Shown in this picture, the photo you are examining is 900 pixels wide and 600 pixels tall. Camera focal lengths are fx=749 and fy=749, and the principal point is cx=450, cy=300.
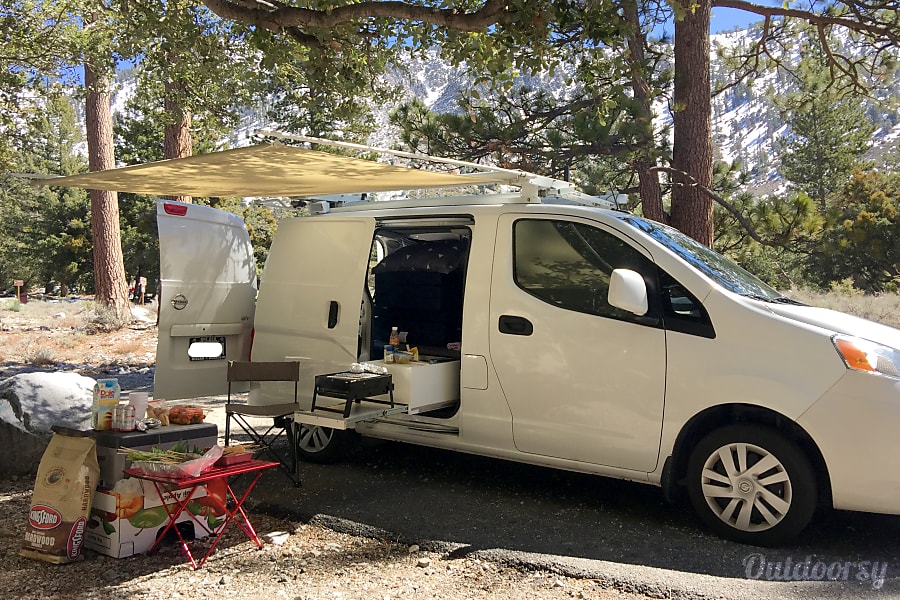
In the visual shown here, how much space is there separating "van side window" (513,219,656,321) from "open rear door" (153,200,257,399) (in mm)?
2677

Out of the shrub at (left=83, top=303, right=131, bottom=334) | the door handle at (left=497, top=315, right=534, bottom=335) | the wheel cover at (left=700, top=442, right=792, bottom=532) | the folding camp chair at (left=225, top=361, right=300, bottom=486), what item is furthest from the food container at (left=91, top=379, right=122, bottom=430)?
the shrub at (left=83, top=303, right=131, bottom=334)

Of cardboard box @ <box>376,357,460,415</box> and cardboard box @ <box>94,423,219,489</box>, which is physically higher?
cardboard box @ <box>376,357,460,415</box>

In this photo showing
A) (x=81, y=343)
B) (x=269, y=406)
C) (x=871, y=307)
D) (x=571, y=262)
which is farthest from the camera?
(x=871, y=307)

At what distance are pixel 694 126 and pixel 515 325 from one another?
233 inches

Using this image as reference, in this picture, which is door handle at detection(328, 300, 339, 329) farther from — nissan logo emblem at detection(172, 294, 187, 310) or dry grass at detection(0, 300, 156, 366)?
dry grass at detection(0, 300, 156, 366)

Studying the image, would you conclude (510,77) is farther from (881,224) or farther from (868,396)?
(881,224)

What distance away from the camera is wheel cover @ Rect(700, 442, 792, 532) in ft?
13.6

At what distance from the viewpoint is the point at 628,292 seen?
441 centimetres

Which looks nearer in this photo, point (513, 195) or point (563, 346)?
point (563, 346)

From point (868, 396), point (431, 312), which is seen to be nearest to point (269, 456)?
point (431, 312)

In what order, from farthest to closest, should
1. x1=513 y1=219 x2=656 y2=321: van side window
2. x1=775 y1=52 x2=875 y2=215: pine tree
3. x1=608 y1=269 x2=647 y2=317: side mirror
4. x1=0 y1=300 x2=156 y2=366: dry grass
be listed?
1. x1=775 y1=52 x2=875 y2=215: pine tree
2. x1=0 y1=300 x2=156 y2=366: dry grass
3. x1=513 y1=219 x2=656 y2=321: van side window
4. x1=608 y1=269 x2=647 y2=317: side mirror

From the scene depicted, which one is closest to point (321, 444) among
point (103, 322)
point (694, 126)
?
point (694, 126)

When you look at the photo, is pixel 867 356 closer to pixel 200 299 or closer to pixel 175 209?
pixel 200 299

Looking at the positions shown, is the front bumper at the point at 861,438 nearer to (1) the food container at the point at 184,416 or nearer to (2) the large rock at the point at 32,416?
(1) the food container at the point at 184,416
